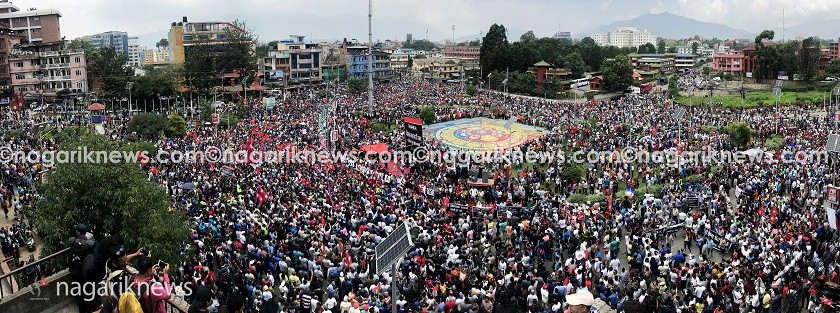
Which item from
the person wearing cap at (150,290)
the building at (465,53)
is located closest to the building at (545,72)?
the building at (465,53)

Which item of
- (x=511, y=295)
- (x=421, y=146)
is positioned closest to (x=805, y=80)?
(x=421, y=146)

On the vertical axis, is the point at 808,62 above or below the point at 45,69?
below

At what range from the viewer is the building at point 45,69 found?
2126 inches

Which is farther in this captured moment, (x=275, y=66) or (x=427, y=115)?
(x=275, y=66)

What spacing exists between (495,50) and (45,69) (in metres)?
47.4

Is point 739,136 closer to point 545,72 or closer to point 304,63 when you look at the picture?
point 545,72

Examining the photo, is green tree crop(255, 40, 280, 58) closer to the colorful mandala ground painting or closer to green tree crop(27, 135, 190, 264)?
the colorful mandala ground painting

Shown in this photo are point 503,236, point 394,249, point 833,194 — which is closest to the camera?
point 394,249

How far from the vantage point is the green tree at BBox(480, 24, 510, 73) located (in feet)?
258

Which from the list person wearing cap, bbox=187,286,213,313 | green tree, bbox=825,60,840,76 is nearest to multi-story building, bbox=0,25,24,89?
person wearing cap, bbox=187,286,213,313

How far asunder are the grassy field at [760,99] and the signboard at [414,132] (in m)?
37.9

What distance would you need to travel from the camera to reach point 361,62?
8881cm

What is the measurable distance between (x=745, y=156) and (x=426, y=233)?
1959 cm

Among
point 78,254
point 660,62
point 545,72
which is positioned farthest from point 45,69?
point 660,62
